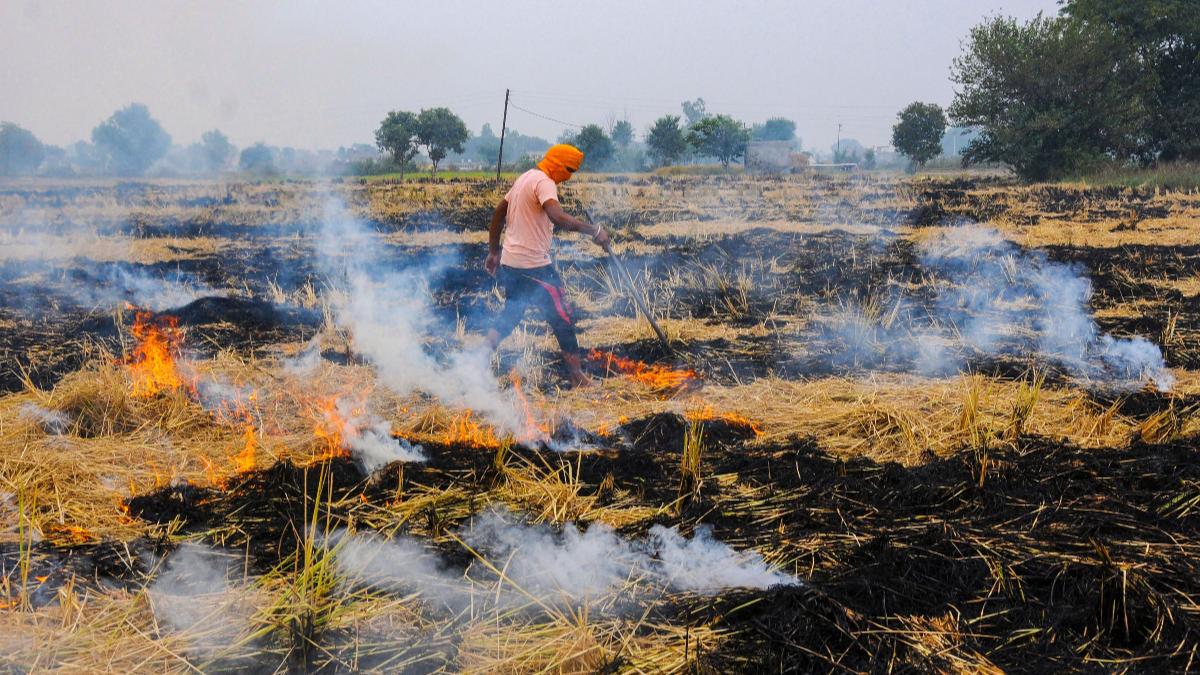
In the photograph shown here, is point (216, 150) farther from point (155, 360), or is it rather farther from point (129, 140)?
point (155, 360)

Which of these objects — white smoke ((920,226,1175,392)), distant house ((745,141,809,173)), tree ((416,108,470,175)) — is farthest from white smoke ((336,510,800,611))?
distant house ((745,141,809,173))

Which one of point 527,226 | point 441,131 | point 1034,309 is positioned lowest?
point 1034,309

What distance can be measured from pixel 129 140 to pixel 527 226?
699 inches

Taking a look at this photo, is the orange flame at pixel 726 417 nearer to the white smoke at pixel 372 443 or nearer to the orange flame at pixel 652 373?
the orange flame at pixel 652 373

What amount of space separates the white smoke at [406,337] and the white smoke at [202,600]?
5.30ft

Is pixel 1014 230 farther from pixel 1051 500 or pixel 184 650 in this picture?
pixel 184 650

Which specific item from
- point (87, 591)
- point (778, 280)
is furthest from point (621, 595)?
point (778, 280)

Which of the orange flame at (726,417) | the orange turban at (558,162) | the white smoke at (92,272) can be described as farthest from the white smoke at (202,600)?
the white smoke at (92,272)

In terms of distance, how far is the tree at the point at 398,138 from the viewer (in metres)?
23.5

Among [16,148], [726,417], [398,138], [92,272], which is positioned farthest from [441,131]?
[726,417]

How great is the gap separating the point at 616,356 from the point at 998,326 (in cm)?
321

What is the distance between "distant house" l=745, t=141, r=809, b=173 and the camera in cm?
5929

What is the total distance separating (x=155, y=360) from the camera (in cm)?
498

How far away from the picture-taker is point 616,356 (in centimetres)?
592
